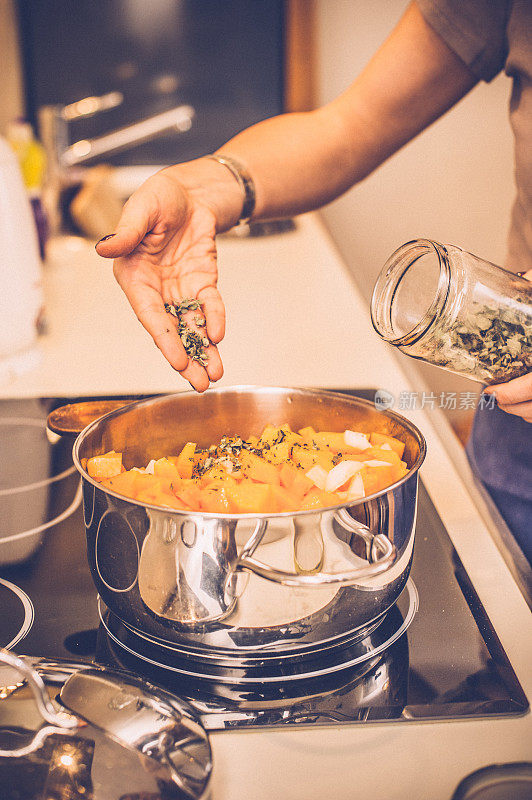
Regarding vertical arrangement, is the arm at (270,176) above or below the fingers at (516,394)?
above

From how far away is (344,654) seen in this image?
0.67 metres

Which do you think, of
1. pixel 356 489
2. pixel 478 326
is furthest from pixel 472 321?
pixel 356 489

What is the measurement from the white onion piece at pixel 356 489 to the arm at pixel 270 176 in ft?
0.76

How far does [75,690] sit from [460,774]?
30cm

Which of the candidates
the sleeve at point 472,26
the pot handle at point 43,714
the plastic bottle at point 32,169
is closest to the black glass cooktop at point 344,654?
the pot handle at point 43,714

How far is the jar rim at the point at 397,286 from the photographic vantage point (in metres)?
0.75

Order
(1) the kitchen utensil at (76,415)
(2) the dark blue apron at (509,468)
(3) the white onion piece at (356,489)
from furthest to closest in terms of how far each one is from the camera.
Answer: (2) the dark blue apron at (509,468), (1) the kitchen utensil at (76,415), (3) the white onion piece at (356,489)

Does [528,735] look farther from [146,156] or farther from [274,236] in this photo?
[146,156]

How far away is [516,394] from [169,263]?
49 centimetres

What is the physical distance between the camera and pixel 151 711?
53cm

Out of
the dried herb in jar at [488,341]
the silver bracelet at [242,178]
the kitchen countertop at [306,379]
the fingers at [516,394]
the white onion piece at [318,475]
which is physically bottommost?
the kitchen countertop at [306,379]

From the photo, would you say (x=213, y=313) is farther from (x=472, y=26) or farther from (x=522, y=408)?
(x=472, y=26)

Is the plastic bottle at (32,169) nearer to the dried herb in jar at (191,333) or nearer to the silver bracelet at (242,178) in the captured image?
the silver bracelet at (242,178)

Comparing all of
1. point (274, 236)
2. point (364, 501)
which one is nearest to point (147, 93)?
point (274, 236)
